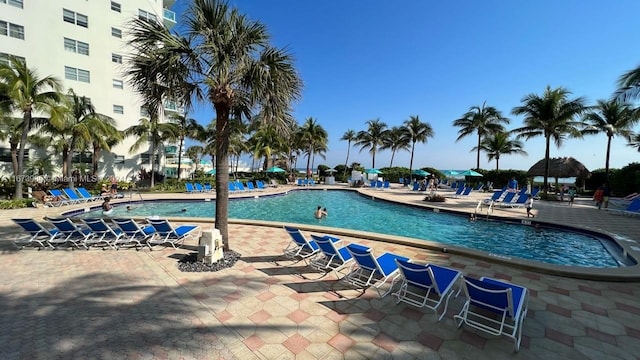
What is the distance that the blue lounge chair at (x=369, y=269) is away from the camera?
4.64 m

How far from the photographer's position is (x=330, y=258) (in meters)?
5.68

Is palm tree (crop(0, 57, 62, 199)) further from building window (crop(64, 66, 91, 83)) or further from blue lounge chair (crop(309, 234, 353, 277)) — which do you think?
blue lounge chair (crop(309, 234, 353, 277))

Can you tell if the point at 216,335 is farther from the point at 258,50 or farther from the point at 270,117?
the point at 258,50

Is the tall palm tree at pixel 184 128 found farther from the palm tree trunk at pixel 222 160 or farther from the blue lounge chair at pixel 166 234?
the palm tree trunk at pixel 222 160

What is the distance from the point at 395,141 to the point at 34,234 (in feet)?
131

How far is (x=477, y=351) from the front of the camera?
3252 mm

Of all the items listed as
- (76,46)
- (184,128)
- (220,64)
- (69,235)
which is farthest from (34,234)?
(76,46)

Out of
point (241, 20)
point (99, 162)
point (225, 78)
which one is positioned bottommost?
point (99, 162)

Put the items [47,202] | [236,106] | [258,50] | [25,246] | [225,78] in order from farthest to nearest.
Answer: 1. [47,202]
2. [25,246]
3. [236,106]
4. [258,50]
5. [225,78]

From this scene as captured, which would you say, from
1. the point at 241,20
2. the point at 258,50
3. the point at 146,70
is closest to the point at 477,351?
the point at 258,50

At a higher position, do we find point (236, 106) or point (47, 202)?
point (236, 106)

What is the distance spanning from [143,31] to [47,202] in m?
14.8

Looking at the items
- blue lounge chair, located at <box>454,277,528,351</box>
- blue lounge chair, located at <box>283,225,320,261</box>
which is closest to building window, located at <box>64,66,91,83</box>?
blue lounge chair, located at <box>283,225,320,261</box>

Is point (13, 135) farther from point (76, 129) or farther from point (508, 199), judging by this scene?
point (508, 199)
